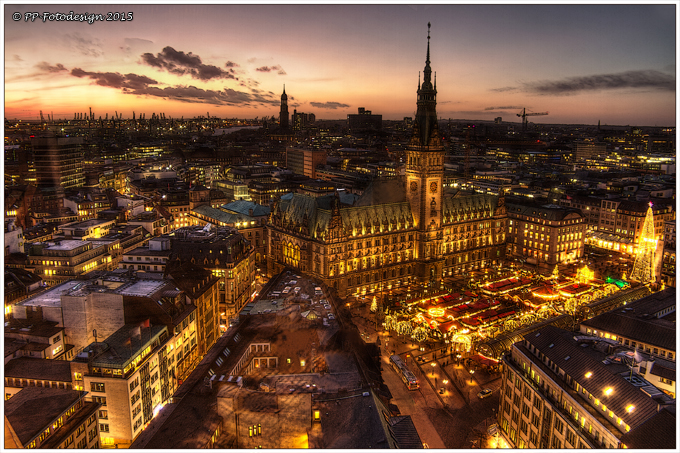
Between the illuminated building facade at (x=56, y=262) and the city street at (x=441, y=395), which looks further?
the illuminated building facade at (x=56, y=262)

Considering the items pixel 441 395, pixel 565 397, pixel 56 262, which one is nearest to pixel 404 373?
pixel 441 395

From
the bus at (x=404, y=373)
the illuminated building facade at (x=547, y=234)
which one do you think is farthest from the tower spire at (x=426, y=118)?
the bus at (x=404, y=373)

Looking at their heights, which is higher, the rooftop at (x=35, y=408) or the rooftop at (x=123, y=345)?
the rooftop at (x=123, y=345)

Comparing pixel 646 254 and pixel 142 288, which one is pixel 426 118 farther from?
pixel 142 288

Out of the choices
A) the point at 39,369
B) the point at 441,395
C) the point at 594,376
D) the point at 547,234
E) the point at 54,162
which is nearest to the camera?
the point at 594,376

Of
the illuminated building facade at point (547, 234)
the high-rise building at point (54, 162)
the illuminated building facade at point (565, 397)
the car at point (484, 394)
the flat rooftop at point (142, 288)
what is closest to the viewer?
the illuminated building facade at point (565, 397)

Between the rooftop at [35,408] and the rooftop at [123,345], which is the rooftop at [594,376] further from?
the rooftop at [35,408]

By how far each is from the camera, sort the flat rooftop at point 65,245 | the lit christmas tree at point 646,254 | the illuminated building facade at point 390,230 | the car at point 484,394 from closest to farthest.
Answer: the car at point 484,394 < the flat rooftop at point 65,245 < the lit christmas tree at point 646,254 < the illuminated building facade at point 390,230

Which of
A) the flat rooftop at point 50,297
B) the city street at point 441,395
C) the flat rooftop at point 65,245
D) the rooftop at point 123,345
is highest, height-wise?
the flat rooftop at point 65,245
